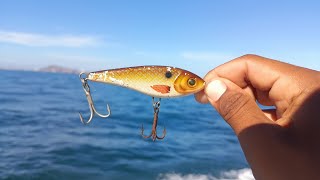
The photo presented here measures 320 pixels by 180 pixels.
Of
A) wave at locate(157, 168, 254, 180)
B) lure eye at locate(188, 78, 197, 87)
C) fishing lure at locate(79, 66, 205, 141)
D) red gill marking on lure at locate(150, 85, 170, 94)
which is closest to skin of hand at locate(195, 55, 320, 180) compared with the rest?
lure eye at locate(188, 78, 197, 87)

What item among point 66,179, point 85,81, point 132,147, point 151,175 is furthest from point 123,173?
point 85,81

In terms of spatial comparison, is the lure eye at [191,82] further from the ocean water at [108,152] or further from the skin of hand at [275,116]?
the ocean water at [108,152]

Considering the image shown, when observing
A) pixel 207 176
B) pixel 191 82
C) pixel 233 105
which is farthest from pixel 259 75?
pixel 207 176

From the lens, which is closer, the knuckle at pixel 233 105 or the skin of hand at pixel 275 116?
the skin of hand at pixel 275 116

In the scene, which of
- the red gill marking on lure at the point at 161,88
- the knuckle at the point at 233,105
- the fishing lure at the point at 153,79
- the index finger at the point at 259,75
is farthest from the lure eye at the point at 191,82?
the knuckle at the point at 233,105

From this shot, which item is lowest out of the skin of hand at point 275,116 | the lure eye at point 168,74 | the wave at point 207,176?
the wave at point 207,176

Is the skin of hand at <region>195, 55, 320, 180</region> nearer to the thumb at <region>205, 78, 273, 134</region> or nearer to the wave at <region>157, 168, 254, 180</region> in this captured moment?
the thumb at <region>205, 78, 273, 134</region>

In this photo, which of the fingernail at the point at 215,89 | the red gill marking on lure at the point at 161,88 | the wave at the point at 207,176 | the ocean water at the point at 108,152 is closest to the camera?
the fingernail at the point at 215,89
